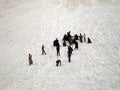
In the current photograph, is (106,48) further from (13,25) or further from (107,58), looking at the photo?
(13,25)

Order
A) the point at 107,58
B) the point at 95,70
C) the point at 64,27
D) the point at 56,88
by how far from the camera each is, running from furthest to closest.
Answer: the point at 64,27 < the point at 107,58 < the point at 95,70 < the point at 56,88

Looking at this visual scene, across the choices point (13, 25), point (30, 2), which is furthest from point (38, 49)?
point (30, 2)

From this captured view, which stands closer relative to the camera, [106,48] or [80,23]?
[106,48]

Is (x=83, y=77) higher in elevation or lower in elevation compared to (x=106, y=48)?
lower

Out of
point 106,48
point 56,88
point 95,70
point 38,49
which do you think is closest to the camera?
point 56,88

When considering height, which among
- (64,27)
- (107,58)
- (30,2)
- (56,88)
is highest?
(30,2)

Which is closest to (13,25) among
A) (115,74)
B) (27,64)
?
(27,64)
